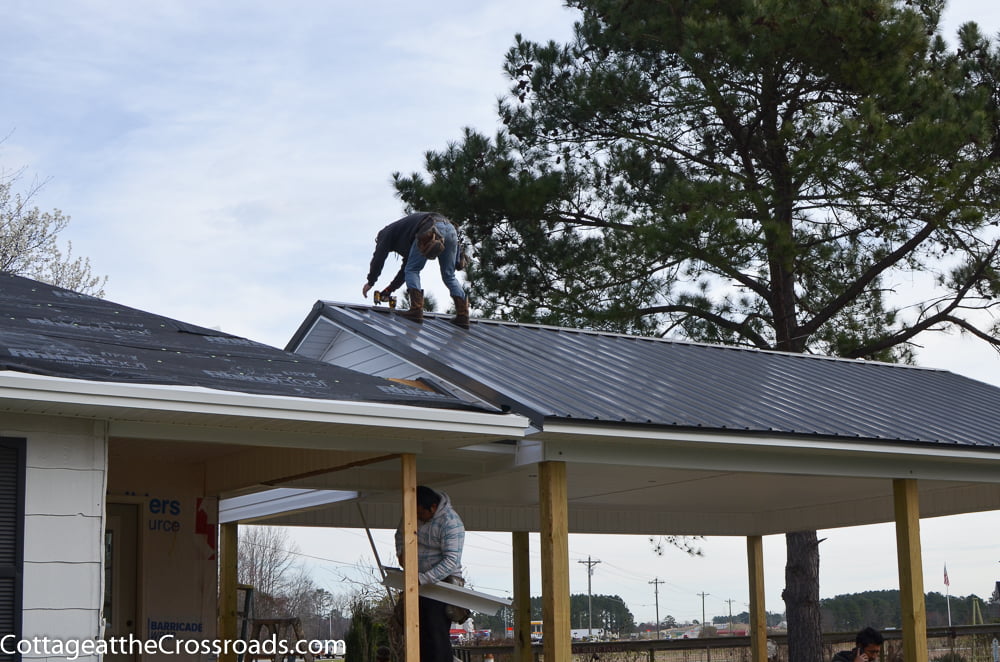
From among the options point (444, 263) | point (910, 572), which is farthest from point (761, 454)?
point (444, 263)

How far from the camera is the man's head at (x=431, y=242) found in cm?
1182

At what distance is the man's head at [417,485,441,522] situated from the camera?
8.71 meters

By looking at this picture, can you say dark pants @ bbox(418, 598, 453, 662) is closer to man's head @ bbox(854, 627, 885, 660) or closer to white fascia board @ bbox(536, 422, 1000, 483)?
white fascia board @ bbox(536, 422, 1000, 483)

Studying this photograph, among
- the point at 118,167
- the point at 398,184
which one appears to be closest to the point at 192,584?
the point at 398,184

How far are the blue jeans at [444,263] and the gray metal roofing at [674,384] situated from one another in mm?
442

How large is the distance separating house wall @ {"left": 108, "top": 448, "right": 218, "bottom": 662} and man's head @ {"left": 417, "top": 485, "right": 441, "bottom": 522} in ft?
8.59

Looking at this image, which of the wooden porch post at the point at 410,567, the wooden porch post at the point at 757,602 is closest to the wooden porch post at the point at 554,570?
the wooden porch post at the point at 410,567

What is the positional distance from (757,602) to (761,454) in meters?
7.13

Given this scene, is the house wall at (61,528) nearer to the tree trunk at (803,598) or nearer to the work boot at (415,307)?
the work boot at (415,307)

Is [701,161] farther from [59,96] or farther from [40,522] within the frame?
[40,522]

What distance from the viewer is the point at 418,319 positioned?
1228cm

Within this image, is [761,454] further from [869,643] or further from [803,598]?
[803,598]

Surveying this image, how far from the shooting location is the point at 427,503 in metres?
8.72
